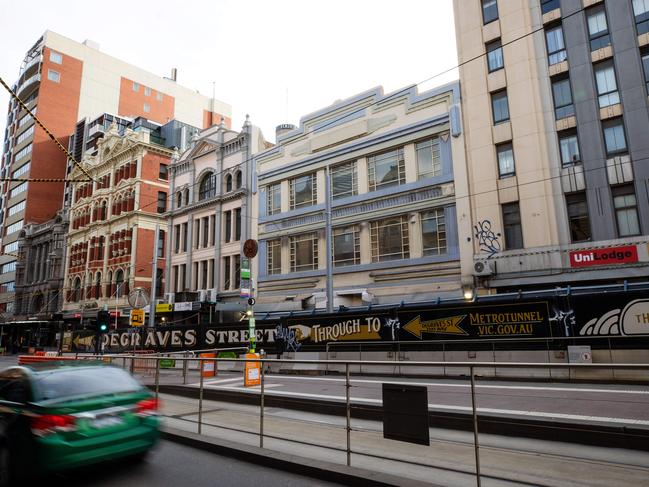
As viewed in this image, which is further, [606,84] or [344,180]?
[344,180]

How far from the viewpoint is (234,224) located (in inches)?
1377

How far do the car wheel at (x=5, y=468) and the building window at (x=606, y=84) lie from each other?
24017mm

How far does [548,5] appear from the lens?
22.4m

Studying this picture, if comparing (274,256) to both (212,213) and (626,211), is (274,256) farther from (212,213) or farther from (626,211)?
(626,211)

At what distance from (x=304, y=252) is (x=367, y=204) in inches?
219

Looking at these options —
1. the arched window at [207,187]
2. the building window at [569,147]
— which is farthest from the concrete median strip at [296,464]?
the arched window at [207,187]

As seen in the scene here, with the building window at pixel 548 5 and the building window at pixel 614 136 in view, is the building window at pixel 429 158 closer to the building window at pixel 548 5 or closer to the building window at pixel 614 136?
the building window at pixel 614 136

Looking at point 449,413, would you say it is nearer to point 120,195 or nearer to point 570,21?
point 570,21

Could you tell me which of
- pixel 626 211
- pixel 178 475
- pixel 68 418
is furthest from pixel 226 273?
pixel 68 418

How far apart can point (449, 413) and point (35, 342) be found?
203ft

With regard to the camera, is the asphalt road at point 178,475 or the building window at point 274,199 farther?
the building window at point 274,199

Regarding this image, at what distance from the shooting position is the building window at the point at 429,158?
81.8 feet

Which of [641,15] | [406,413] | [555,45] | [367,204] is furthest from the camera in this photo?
[367,204]

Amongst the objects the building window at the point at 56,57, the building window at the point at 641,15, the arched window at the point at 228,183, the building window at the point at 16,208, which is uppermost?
the building window at the point at 56,57
